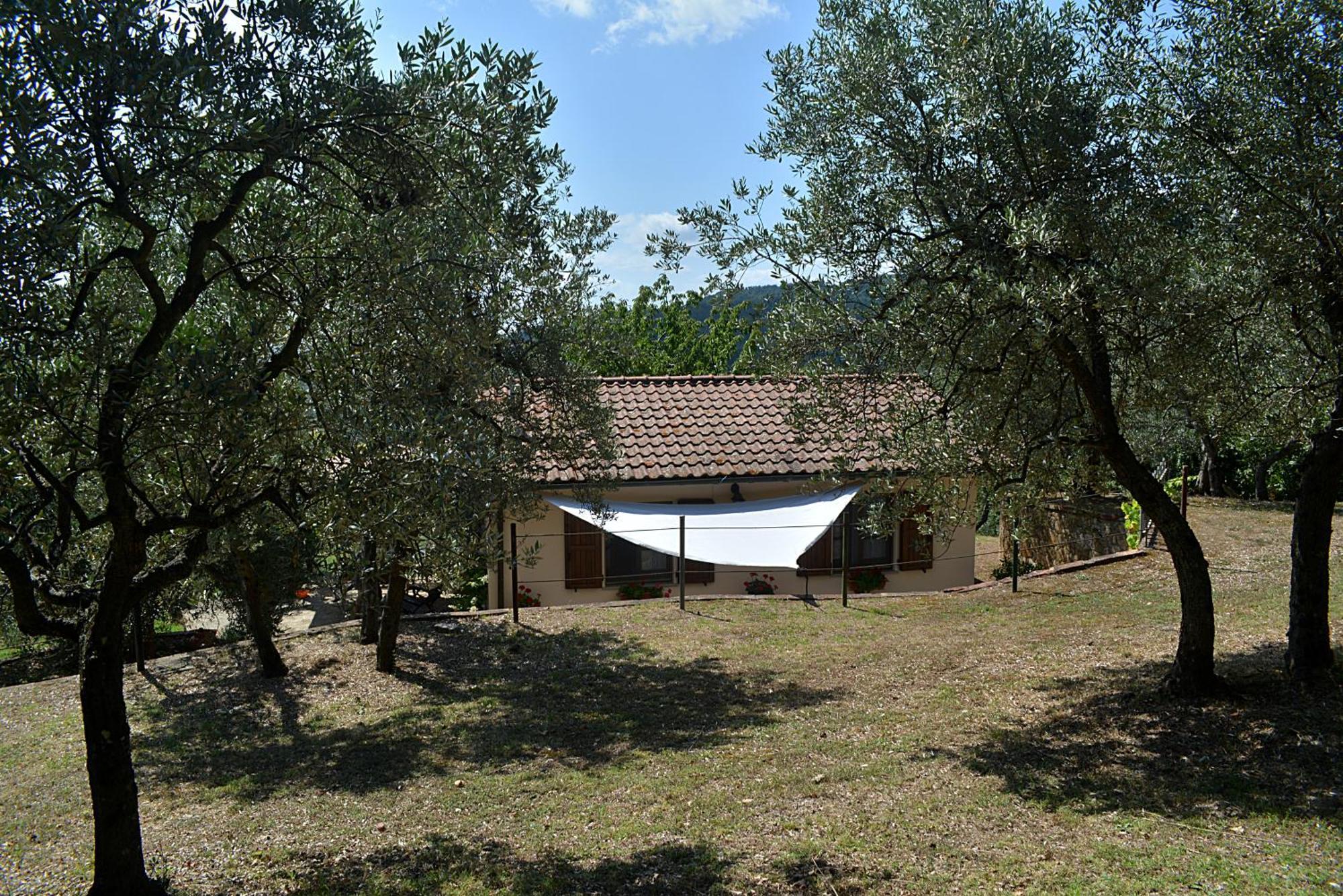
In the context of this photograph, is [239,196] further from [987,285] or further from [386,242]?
[987,285]

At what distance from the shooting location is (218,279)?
6070mm

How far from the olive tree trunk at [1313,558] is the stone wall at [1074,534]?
8.22m

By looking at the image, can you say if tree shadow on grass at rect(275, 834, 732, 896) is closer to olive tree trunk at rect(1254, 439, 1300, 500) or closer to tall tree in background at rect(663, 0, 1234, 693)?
tall tree in background at rect(663, 0, 1234, 693)

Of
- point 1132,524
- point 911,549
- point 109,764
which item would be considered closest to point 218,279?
point 109,764

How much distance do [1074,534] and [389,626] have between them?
1307cm

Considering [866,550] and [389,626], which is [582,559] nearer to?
[389,626]

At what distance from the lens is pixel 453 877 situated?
5703mm

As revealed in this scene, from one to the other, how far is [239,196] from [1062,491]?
8311mm

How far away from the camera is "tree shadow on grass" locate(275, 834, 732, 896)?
5426 millimetres

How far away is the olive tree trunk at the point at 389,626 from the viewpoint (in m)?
11.0

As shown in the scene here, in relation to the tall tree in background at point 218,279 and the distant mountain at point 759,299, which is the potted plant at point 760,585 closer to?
the distant mountain at point 759,299

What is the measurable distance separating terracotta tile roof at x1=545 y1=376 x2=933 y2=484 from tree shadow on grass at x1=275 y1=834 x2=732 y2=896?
8080 mm

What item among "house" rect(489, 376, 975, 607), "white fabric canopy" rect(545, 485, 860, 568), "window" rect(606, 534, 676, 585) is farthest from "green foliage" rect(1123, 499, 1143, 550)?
"window" rect(606, 534, 676, 585)

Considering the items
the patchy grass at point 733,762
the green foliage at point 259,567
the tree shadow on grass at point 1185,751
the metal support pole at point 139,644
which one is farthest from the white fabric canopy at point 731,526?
the metal support pole at point 139,644
